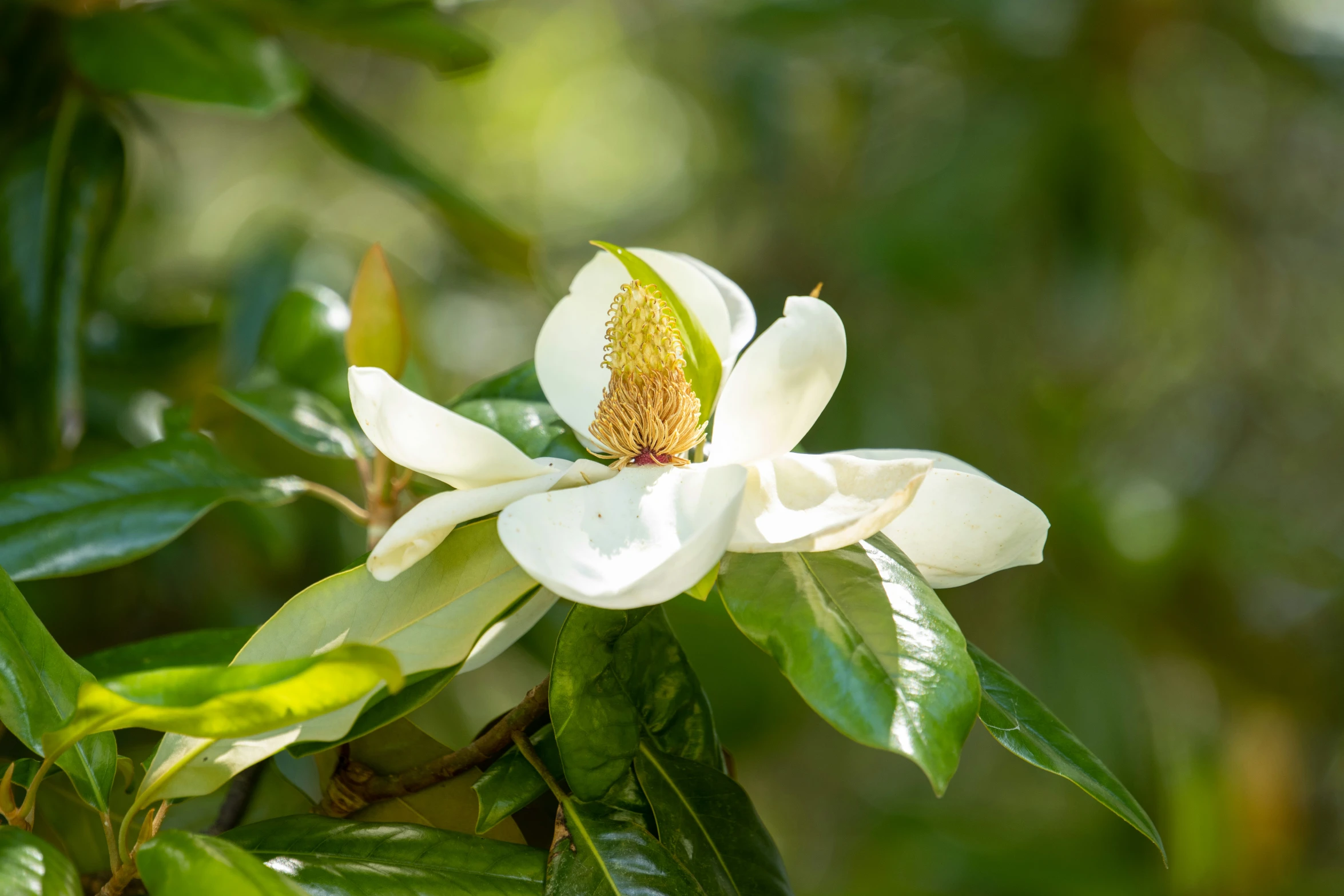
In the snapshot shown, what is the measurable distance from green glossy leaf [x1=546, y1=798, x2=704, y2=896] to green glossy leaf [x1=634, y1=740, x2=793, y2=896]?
11 millimetres

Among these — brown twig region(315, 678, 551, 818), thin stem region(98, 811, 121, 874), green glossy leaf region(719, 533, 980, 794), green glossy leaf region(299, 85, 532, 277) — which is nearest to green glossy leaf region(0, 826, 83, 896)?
thin stem region(98, 811, 121, 874)

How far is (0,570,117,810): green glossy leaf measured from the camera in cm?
40

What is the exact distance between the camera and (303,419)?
69 centimetres

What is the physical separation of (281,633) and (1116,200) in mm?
1536

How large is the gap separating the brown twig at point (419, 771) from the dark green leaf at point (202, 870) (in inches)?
4.8

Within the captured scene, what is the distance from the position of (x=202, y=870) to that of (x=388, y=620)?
0.11 meters

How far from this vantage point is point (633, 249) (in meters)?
0.49

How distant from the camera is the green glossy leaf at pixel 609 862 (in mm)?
425

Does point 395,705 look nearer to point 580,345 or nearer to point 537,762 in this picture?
point 537,762

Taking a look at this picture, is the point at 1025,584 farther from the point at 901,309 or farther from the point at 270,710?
the point at 270,710

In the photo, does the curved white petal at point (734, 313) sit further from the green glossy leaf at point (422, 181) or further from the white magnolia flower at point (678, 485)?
the green glossy leaf at point (422, 181)

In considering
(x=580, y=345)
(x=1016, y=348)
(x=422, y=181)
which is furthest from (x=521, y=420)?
(x=1016, y=348)

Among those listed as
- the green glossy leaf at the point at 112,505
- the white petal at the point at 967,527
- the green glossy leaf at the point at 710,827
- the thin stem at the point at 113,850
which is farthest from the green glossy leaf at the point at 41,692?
the white petal at the point at 967,527

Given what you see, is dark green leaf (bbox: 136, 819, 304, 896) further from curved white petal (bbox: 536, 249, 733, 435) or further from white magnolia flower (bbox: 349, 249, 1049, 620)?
curved white petal (bbox: 536, 249, 733, 435)
